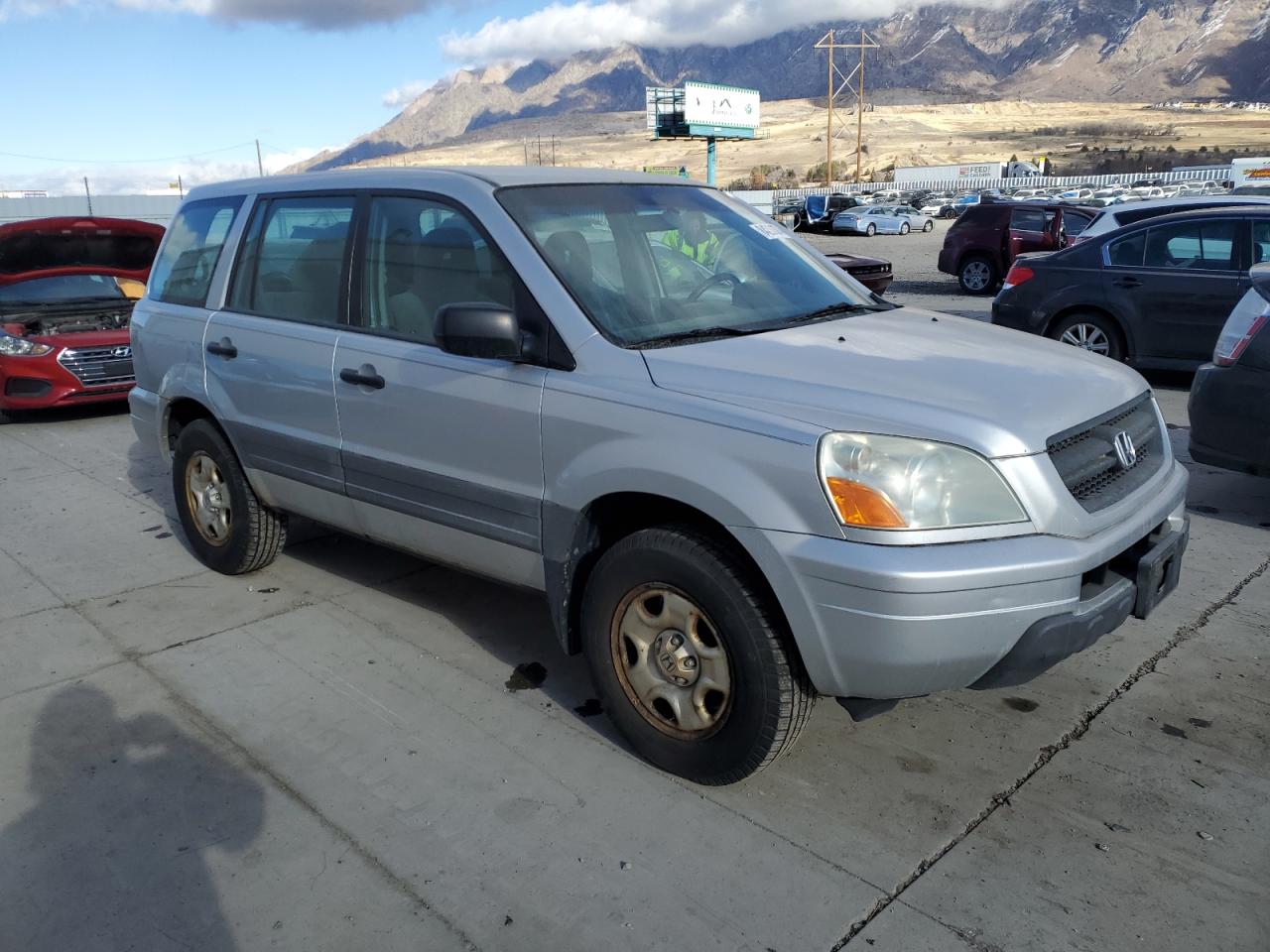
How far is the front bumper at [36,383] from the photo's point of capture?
887 cm

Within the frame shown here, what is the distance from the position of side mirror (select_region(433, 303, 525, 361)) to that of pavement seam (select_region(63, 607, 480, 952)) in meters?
1.45

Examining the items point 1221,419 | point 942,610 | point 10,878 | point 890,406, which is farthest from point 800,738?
point 1221,419

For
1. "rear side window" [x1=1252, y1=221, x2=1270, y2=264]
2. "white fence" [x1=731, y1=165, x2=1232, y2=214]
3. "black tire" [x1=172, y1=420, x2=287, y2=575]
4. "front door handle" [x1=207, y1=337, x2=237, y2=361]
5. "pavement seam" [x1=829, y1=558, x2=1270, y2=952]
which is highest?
"white fence" [x1=731, y1=165, x2=1232, y2=214]

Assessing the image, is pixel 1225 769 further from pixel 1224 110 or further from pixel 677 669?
pixel 1224 110

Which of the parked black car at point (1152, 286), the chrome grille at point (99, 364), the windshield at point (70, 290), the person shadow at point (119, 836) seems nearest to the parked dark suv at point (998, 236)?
the parked black car at point (1152, 286)

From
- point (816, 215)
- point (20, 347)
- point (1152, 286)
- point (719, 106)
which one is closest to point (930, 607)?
point (1152, 286)

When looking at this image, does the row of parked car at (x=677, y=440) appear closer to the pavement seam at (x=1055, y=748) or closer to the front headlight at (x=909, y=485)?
the front headlight at (x=909, y=485)

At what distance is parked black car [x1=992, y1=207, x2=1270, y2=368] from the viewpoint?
8.50 m

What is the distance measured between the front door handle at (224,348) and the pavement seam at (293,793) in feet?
4.19

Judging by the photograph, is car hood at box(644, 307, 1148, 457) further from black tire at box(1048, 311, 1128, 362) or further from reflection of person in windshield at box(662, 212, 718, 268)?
black tire at box(1048, 311, 1128, 362)

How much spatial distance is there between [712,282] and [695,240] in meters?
0.27

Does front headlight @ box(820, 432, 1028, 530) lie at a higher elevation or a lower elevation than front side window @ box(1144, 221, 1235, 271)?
lower

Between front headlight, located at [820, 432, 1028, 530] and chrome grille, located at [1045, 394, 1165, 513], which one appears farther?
chrome grille, located at [1045, 394, 1165, 513]

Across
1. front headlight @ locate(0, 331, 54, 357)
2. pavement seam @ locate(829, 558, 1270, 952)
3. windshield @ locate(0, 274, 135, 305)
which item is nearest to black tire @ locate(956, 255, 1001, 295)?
windshield @ locate(0, 274, 135, 305)
